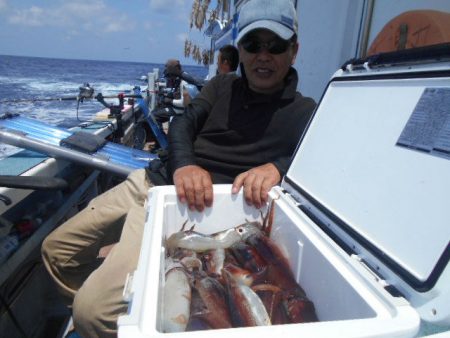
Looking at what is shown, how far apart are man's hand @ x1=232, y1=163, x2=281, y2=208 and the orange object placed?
107 centimetres

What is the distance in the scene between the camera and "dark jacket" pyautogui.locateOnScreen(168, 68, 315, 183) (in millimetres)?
1890

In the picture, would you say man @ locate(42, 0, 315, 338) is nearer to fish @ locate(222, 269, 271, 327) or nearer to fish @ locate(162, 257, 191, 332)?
fish @ locate(162, 257, 191, 332)

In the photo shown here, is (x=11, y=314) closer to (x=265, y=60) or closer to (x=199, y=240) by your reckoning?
(x=199, y=240)

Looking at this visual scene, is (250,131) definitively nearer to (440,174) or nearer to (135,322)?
(440,174)

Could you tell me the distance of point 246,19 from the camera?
1.80 meters

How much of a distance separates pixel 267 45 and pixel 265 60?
8 cm

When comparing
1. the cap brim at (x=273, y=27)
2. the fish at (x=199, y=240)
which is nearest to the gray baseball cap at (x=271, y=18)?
the cap brim at (x=273, y=27)

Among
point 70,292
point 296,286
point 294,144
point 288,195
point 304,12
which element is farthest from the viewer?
point 304,12

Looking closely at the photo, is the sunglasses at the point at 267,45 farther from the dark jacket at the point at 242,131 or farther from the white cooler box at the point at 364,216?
the white cooler box at the point at 364,216

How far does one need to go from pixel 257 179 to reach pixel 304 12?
3.03m

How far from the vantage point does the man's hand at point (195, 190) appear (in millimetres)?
1494

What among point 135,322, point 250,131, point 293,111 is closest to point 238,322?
point 135,322

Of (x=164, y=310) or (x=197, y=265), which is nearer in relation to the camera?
(x=164, y=310)

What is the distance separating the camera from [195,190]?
1497 mm
